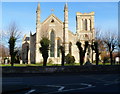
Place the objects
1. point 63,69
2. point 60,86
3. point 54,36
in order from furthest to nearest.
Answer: point 54,36 → point 63,69 → point 60,86

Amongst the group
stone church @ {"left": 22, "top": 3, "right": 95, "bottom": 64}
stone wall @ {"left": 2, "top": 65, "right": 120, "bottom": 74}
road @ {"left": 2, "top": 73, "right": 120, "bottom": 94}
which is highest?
stone church @ {"left": 22, "top": 3, "right": 95, "bottom": 64}

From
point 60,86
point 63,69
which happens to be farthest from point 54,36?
point 60,86

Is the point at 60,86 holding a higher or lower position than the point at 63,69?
lower

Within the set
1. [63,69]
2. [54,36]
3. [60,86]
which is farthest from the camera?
[54,36]

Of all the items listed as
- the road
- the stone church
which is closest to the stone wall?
the road

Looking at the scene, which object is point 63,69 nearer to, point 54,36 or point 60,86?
point 60,86

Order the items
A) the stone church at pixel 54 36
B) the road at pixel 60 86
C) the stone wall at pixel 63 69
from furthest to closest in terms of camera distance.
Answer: the stone church at pixel 54 36 < the stone wall at pixel 63 69 < the road at pixel 60 86

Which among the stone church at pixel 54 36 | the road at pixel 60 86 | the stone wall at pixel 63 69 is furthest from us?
the stone church at pixel 54 36

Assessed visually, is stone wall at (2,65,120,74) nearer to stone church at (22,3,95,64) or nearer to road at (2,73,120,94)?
road at (2,73,120,94)

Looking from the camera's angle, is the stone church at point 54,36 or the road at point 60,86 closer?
the road at point 60,86

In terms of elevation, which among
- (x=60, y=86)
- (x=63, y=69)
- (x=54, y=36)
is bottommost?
(x=60, y=86)

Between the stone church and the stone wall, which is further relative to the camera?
the stone church

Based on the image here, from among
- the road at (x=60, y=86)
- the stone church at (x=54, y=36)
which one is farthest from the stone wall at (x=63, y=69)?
the stone church at (x=54, y=36)

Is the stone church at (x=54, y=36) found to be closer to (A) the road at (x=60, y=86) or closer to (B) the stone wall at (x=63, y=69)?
(B) the stone wall at (x=63, y=69)
